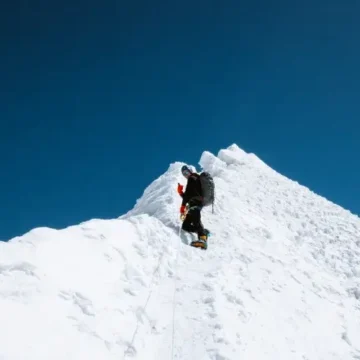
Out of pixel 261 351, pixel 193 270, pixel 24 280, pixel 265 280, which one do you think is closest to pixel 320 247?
pixel 265 280

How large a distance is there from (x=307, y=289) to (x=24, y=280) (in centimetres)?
682

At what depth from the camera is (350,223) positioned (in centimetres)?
1673

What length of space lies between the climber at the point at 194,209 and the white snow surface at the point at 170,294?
0.32m

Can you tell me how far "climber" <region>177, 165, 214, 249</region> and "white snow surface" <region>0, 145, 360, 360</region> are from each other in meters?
0.32

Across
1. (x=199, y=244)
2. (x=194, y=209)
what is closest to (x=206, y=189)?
(x=194, y=209)

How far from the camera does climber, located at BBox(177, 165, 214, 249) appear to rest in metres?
10.6

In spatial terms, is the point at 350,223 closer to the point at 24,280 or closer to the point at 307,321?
the point at 307,321

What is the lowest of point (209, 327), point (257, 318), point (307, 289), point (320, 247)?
point (209, 327)

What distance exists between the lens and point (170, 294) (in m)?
7.93

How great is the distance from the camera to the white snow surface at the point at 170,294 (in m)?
5.95

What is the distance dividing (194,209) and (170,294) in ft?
12.2

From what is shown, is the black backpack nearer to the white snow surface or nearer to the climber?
the climber

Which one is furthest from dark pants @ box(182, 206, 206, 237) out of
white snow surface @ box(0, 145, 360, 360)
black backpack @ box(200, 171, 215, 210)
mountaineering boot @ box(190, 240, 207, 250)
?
black backpack @ box(200, 171, 215, 210)

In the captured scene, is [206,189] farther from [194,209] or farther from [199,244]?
[199,244]
